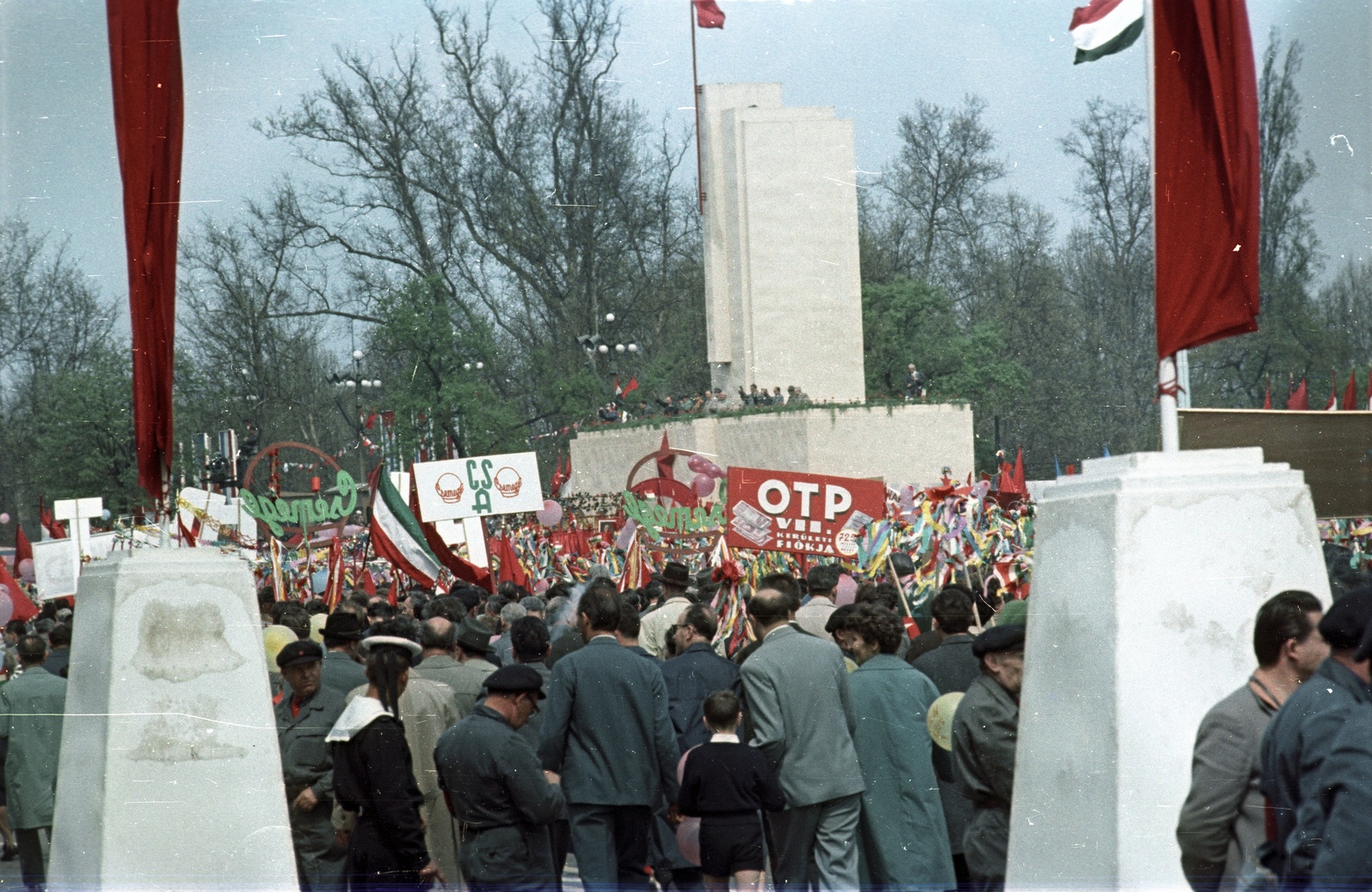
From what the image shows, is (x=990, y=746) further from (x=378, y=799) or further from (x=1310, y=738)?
(x=1310, y=738)

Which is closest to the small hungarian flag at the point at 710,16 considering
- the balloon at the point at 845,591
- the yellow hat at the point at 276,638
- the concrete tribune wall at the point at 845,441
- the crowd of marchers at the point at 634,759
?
the concrete tribune wall at the point at 845,441

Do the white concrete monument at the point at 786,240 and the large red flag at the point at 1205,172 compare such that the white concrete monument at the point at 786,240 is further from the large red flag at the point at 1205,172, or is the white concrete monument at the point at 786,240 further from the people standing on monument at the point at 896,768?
the large red flag at the point at 1205,172

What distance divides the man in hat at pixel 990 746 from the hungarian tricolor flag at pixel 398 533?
967 centimetres

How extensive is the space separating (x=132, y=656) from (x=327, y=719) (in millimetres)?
1547

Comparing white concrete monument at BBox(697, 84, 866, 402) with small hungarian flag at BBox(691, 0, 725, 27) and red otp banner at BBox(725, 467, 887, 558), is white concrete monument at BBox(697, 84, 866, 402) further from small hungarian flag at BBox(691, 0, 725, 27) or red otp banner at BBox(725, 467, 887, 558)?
red otp banner at BBox(725, 467, 887, 558)

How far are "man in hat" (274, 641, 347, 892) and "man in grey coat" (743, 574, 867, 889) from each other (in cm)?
163

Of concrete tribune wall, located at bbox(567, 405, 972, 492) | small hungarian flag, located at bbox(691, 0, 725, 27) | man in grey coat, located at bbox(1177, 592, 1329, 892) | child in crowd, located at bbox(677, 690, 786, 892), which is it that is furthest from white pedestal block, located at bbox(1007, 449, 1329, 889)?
concrete tribune wall, located at bbox(567, 405, 972, 492)

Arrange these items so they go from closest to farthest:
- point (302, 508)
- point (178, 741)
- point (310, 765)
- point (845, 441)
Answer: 1. point (178, 741)
2. point (310, 765)
3. point (302, 508)
4. point (845, 441)

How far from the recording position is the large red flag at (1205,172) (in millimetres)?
4332

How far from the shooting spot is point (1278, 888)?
333 cm

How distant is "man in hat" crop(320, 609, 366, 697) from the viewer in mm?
7195

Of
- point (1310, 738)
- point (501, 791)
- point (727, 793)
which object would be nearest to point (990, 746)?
point (727, 793)

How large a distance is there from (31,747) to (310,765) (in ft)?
8.38

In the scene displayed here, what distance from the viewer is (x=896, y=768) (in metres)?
6.76
